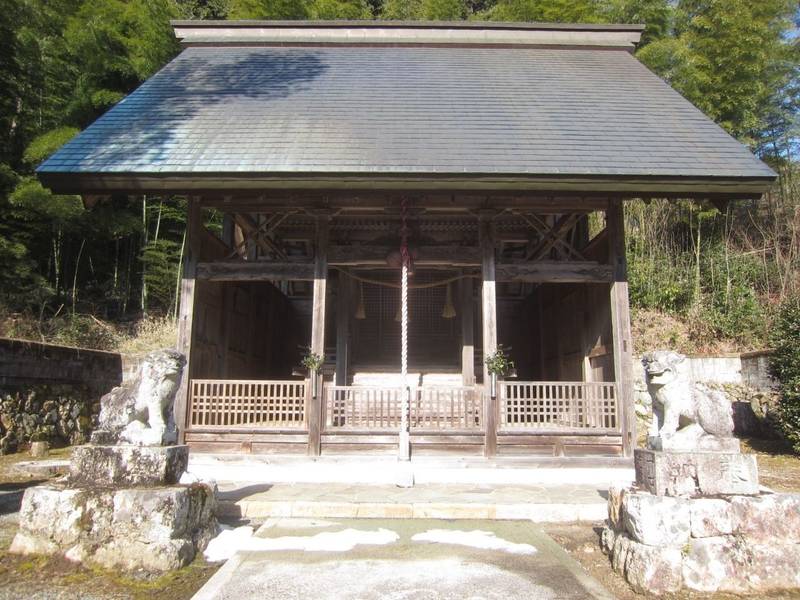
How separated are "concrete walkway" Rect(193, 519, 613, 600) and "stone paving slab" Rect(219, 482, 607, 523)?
369 millimetres

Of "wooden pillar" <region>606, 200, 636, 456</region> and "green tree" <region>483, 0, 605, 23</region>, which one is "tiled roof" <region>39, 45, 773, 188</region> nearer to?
"wooden pillar" <region>606, 200, 636, 456</region>

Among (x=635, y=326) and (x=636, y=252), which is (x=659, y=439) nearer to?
(x=635, y=326)

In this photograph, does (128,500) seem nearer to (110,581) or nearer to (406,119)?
(110,581)

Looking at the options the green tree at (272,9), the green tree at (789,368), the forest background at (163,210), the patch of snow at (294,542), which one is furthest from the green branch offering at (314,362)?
the green tree at (272,9)

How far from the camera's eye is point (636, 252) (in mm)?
13359

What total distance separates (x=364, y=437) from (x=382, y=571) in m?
4.13

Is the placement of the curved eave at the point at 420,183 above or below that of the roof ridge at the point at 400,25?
below

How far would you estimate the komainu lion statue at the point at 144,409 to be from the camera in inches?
151

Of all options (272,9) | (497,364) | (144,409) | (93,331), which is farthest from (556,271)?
(272,9)

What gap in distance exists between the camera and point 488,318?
24.9 feet

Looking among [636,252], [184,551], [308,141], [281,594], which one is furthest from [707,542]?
[636,252]

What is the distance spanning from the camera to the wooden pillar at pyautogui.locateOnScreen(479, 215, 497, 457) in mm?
7172

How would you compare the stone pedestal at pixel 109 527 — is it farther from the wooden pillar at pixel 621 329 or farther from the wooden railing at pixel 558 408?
the wooden pillar at pixel 621 329

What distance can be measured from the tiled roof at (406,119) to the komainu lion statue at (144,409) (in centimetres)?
386
